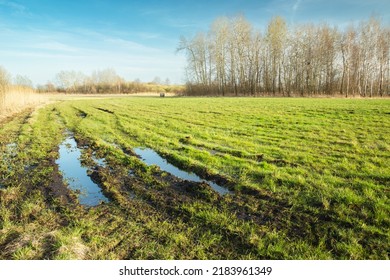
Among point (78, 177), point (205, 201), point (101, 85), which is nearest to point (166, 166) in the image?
point (78, 177)

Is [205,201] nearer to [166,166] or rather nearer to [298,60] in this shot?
[166,166]

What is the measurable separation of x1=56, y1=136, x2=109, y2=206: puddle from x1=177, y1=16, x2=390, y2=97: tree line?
41.5 m

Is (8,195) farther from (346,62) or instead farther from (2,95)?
(346,62)

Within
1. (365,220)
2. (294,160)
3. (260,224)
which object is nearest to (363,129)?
(294,160)

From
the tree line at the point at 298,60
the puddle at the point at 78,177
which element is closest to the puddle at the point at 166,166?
the puddle at the point at 78,177

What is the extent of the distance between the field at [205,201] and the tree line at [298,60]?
3785 centimetres

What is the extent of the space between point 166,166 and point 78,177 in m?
2.59

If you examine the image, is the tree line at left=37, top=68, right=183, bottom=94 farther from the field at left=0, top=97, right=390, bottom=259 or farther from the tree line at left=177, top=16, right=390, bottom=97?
the field at left=0, top=97, right=390, bottom=259

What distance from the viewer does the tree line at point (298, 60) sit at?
41781mm

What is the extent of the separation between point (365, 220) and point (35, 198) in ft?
22.0

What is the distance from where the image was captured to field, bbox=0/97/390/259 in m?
3.80

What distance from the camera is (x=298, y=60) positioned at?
47.0 metres

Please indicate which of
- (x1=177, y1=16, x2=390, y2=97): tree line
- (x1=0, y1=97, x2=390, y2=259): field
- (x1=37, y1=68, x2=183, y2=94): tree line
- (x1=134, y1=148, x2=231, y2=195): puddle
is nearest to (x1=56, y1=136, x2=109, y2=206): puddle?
(x1=0, y1=97, x2=390, y2=259): field

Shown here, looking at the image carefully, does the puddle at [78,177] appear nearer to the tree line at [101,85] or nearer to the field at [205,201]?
the field at [205,201]
